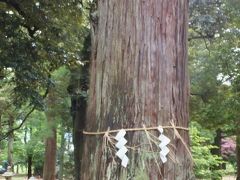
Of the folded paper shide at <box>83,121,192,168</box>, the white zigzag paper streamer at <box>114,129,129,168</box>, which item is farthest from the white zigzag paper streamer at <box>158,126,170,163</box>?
the white zigzag paper streamer at <box>114,129,129,168</box>

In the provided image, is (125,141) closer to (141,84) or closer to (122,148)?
(122,148)

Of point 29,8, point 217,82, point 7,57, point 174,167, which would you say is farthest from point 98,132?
point 217,82

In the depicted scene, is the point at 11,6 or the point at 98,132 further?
the point at 11,6

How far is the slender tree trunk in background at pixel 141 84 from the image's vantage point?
202 cm

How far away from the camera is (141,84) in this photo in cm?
204

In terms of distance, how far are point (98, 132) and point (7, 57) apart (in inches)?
221

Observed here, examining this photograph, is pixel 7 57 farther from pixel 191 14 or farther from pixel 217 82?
pixel 217 82

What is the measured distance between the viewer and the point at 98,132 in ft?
6.82

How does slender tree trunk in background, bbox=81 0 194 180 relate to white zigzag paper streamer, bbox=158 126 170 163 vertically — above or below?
above

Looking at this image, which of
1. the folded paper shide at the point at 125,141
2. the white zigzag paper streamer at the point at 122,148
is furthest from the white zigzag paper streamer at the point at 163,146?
the white zigzag paper streamer at the point at 122,148

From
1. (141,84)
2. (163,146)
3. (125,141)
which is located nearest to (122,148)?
(125,141)

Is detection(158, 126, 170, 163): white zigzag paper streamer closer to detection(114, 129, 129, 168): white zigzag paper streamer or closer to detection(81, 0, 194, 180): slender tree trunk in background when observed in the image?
detection(81, 0, 194, 180): slender tree trunk in background

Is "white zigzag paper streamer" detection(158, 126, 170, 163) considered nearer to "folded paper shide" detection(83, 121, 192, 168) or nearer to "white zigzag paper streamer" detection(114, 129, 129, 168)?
"folded paper shide" detection(83, 121, 192, 168)

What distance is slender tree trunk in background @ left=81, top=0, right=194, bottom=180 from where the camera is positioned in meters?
2.02
